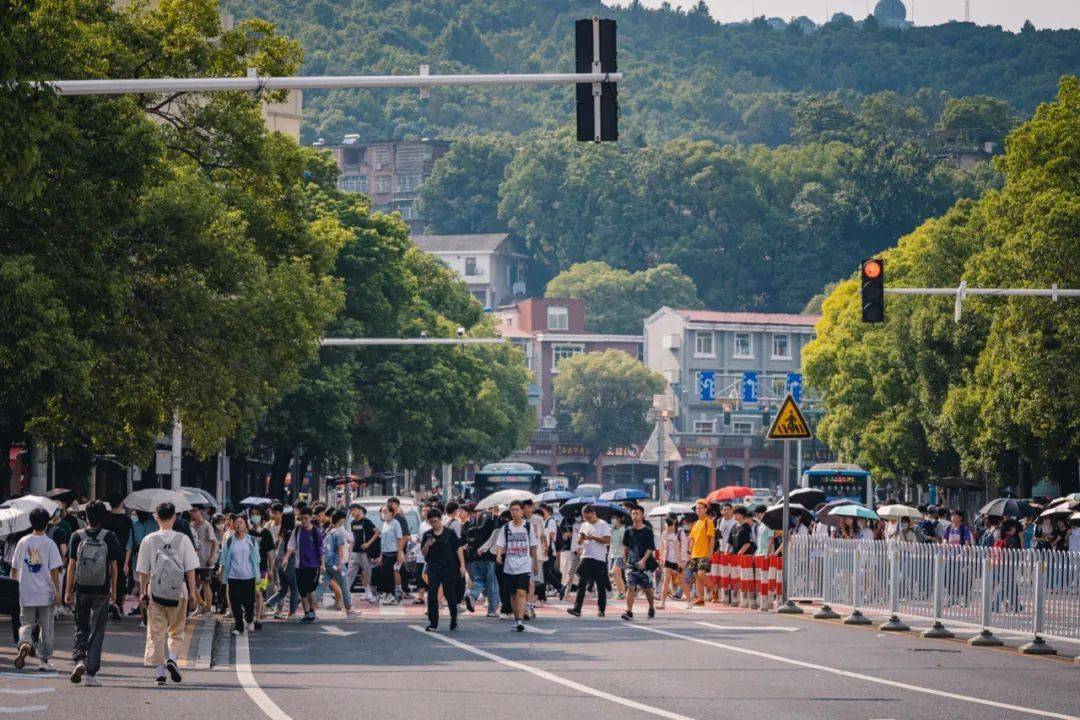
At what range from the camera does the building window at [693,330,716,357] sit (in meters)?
162

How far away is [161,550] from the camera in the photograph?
789 inches

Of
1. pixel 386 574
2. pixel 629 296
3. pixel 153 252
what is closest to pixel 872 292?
pixel 386 574

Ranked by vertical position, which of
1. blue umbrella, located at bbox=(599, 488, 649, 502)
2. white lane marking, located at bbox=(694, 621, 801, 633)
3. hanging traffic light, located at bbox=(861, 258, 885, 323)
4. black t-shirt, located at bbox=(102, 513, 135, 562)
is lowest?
white lane marking, located at bbox=(694, 621, 801, 633)

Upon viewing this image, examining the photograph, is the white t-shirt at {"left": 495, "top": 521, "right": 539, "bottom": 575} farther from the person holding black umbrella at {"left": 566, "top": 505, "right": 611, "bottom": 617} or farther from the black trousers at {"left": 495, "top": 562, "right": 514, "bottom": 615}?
the person holding black umbrella at {"left": 566, "top": 505, "right": 611, "bottom": 617}

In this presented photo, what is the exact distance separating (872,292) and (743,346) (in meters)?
130

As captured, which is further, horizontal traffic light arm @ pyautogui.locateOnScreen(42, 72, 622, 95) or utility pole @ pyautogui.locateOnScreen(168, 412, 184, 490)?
utility pole @ pyautogui.locateOnScreen(168, 412, 184, 490)

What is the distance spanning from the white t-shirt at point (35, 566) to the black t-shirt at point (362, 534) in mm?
16146

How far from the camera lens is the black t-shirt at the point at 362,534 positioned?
122ft

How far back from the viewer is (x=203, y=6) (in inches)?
1497

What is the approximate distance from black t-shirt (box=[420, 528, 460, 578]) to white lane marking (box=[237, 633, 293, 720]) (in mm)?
2840

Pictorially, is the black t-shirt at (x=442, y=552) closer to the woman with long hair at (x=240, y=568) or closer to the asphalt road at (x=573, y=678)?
the asphalt road at (x=573, y=678)

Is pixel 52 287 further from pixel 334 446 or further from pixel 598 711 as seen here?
pixel 334 446

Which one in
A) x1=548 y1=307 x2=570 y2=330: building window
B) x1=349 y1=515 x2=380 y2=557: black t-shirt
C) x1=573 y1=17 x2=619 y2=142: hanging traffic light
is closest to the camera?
x1=573 y1=17 x2=619 y2=142: hanging traffic light

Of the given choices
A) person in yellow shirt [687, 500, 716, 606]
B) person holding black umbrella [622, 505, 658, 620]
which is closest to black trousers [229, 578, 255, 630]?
person holding black umbrella [622, 505, 658, 620]
